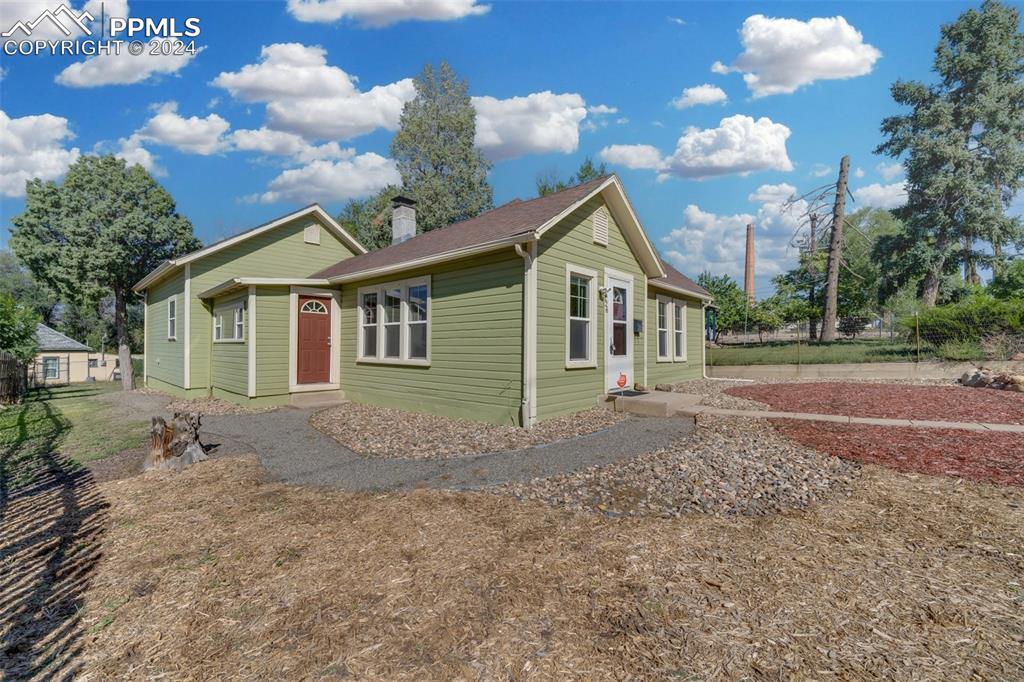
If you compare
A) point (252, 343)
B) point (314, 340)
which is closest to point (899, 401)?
point (314, 340)

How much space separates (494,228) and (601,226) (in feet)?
7.38

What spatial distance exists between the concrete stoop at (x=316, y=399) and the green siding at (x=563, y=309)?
19.3ft

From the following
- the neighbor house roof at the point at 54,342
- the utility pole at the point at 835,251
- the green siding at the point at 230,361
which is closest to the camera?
the green siding at the point at 230,361

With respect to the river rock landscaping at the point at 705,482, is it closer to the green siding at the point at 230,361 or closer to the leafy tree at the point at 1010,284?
the green siding at the point at 230,361

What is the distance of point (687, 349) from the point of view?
14.5m

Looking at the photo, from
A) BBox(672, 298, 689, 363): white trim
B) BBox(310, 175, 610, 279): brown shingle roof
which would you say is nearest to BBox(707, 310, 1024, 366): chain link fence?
BBox(672, 298, 689, 363): white trim

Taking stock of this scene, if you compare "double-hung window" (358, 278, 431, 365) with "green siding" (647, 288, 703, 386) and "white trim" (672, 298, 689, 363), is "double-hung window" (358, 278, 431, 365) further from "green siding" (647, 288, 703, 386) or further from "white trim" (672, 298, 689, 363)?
"white trim" (672, 298, 689, 363)

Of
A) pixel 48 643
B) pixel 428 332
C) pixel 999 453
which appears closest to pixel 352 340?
pixel 428 332

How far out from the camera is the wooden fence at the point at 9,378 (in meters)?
12.5

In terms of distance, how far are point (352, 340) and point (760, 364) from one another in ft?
46.0

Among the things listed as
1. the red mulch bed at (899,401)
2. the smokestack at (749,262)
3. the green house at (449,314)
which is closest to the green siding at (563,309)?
the green house at (449,314)

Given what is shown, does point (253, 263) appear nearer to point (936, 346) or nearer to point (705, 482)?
point (705, 482)

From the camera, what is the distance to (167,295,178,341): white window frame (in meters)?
13.8

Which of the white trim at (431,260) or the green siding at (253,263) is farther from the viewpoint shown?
the green siding at (253,263)
